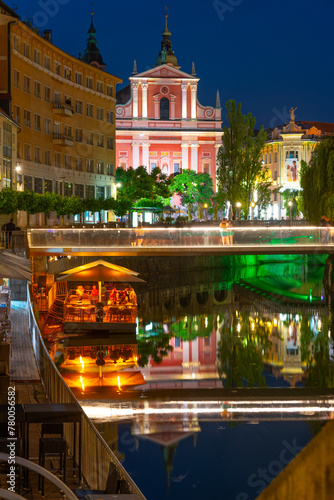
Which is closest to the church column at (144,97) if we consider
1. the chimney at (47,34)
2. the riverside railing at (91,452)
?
the chimney at (47,34)

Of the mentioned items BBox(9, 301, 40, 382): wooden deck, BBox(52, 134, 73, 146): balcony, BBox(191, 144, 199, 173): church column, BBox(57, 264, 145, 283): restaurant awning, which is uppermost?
BBox(191, 144, 199, 173): church column

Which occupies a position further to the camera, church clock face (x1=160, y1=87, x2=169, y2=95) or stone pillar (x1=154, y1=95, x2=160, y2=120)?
stone pillar (x1=154, y1=95, x2=160, y2=120)

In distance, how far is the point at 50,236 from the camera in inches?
1389

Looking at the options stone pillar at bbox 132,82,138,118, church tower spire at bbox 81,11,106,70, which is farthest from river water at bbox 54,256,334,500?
→ church tower spire at bbox 81,11,106,70

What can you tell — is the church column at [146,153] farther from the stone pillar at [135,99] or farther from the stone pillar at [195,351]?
the stone pillar at [195,351]

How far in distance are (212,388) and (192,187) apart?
69.2 metres

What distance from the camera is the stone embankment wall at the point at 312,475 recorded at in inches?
57.6

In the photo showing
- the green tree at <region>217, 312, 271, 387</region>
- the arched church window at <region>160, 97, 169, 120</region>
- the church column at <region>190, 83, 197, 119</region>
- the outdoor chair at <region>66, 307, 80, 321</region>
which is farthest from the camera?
the arched church window at <region>160, 97, 169, 120</region>

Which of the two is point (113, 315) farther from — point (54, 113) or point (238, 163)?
point (238, 163)

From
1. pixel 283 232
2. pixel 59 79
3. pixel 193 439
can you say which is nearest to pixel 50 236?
pixel 283 232

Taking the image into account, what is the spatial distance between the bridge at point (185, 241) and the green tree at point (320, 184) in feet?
46.5

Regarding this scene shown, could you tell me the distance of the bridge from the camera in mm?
35594

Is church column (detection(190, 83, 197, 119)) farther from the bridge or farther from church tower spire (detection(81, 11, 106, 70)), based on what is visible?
the bridge

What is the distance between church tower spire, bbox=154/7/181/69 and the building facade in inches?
258
